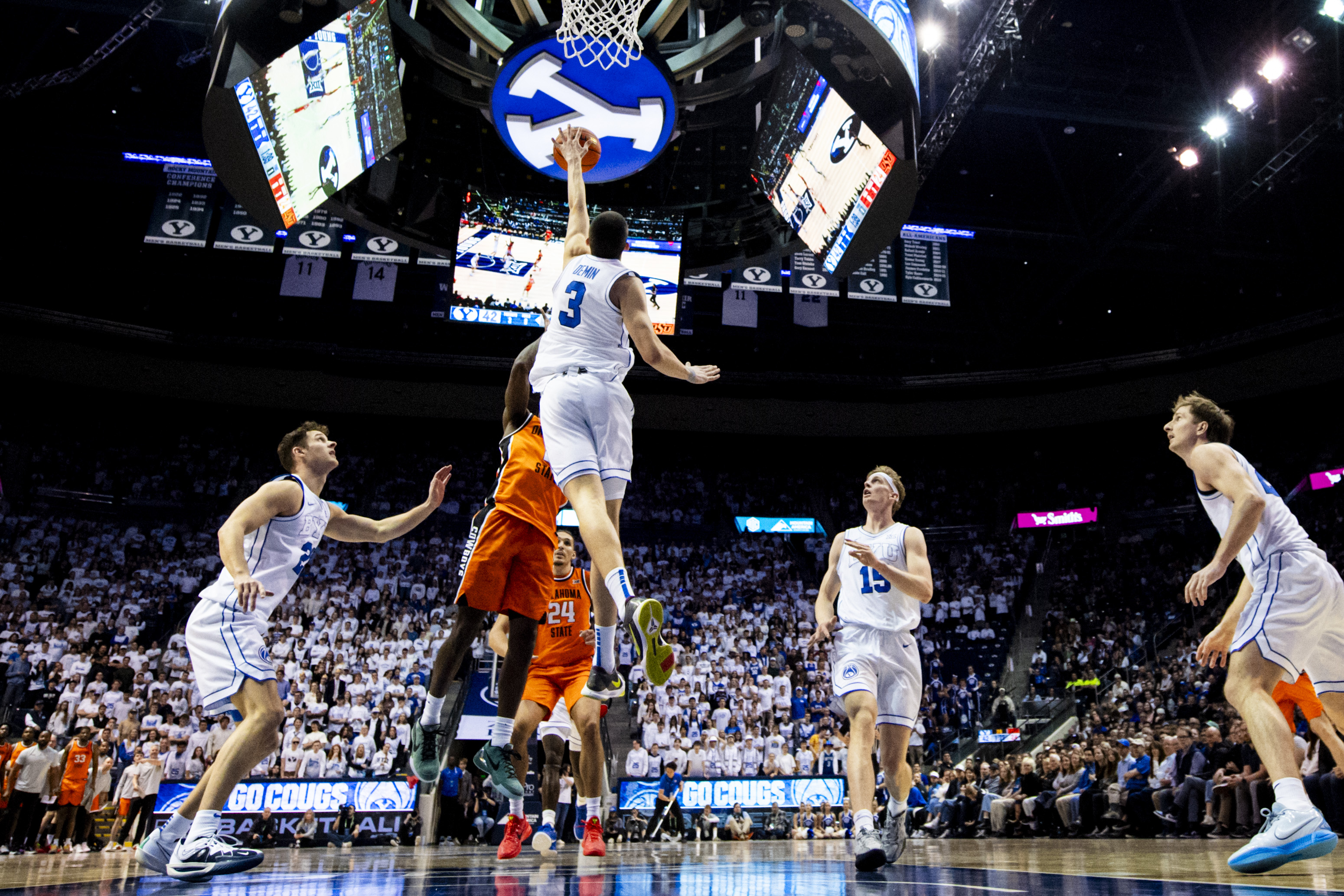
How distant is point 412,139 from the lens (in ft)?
45.9

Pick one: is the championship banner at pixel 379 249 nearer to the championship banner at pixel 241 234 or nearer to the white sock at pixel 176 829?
the championship banner at pixel 241 234

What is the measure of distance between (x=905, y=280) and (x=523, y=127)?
807cm

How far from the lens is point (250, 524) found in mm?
4238

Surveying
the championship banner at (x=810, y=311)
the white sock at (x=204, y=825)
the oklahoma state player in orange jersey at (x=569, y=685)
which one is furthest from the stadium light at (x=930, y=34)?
the white sock at (x=204, y=825)

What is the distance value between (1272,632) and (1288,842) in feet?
2.68

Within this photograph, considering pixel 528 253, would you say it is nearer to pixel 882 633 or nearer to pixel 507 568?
pixel 882 633

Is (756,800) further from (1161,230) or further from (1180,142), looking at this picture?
(1161,230)

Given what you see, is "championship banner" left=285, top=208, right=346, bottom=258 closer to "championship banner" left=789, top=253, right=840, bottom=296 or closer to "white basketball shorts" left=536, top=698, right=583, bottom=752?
"championship banner" left=789, top=253, right=840, bottom=296

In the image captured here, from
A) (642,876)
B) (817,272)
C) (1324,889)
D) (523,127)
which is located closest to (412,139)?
(523,127)

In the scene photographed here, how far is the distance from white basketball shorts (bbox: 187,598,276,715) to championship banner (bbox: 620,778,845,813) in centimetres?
1019

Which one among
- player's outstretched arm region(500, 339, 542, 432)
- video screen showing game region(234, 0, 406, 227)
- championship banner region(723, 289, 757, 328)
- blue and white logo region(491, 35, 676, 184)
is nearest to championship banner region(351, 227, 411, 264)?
video screen showing game region(234, 0, 406, 227)

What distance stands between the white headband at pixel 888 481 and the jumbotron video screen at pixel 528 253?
7608mm

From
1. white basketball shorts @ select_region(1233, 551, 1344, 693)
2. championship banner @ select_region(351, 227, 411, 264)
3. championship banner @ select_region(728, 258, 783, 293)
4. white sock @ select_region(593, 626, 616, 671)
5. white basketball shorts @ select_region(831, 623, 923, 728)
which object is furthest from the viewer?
championship banner @ select_region(351, 227, 411, 264)

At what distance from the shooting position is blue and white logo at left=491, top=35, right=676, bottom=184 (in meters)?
9.42
